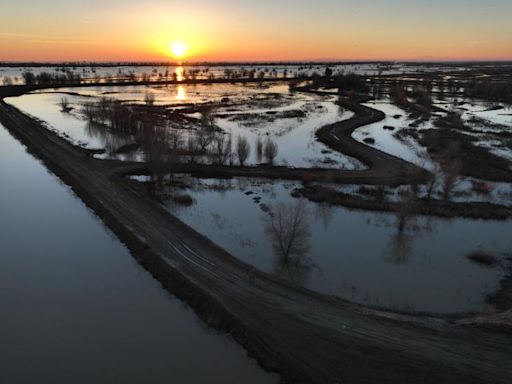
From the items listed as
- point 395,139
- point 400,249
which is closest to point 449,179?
point 400,249

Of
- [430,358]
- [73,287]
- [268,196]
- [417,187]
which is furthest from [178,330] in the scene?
[417,187]

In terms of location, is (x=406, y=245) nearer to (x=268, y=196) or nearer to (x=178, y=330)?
(x=268, y=196)

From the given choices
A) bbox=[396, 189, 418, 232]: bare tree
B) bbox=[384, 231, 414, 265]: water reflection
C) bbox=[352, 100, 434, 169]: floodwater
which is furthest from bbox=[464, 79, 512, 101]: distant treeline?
bbox=[384, 231, 414, 265]: water reflection

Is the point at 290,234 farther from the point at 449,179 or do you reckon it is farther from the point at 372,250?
the point at 449,179

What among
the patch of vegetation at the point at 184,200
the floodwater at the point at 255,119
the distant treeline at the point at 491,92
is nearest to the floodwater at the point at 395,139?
the floodwater at the point at 255,119

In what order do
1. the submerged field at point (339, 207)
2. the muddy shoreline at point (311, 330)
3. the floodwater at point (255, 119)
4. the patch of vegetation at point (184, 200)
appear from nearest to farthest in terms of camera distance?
the muddy shoreline at point (311, 330) → the submerged field at point (339, 207) → the patch of vegetation at point (184, 200) → the floodwater at point (255, 119)

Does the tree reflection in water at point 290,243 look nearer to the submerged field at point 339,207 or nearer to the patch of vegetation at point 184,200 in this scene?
the submerged field at point 339,207
